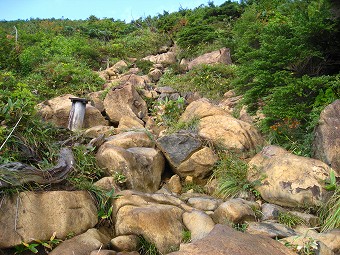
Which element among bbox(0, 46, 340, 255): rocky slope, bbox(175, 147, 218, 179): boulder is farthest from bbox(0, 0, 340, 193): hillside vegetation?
bbox(175, 147, 218, 179): boulder

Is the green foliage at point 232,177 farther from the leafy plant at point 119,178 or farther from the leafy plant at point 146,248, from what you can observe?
the leafy plant at point 146,248

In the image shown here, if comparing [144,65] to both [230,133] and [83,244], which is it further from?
[83,244]

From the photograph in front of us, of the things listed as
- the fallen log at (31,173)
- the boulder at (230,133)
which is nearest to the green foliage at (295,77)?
the boulder at (230,133)

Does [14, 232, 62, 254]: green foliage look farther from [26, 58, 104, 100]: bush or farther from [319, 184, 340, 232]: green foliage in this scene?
[26, 58, 104, 100]: bush

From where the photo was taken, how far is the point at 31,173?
172 inches

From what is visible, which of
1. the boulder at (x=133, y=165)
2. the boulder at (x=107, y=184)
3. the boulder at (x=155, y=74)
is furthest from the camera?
the boulder at (x=155, y=74)

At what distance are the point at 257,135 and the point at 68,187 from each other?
4.16 metres

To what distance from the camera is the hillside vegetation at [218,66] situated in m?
5.77

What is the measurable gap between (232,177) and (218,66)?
641cm

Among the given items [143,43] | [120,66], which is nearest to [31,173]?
[120,66]

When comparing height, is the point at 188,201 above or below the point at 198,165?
below

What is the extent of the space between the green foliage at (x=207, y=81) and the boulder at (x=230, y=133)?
3.28 m

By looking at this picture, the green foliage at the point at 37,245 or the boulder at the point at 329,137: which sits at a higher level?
the boulder at the point at 329,137

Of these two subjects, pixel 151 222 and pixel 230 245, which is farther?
pixel 151 222
